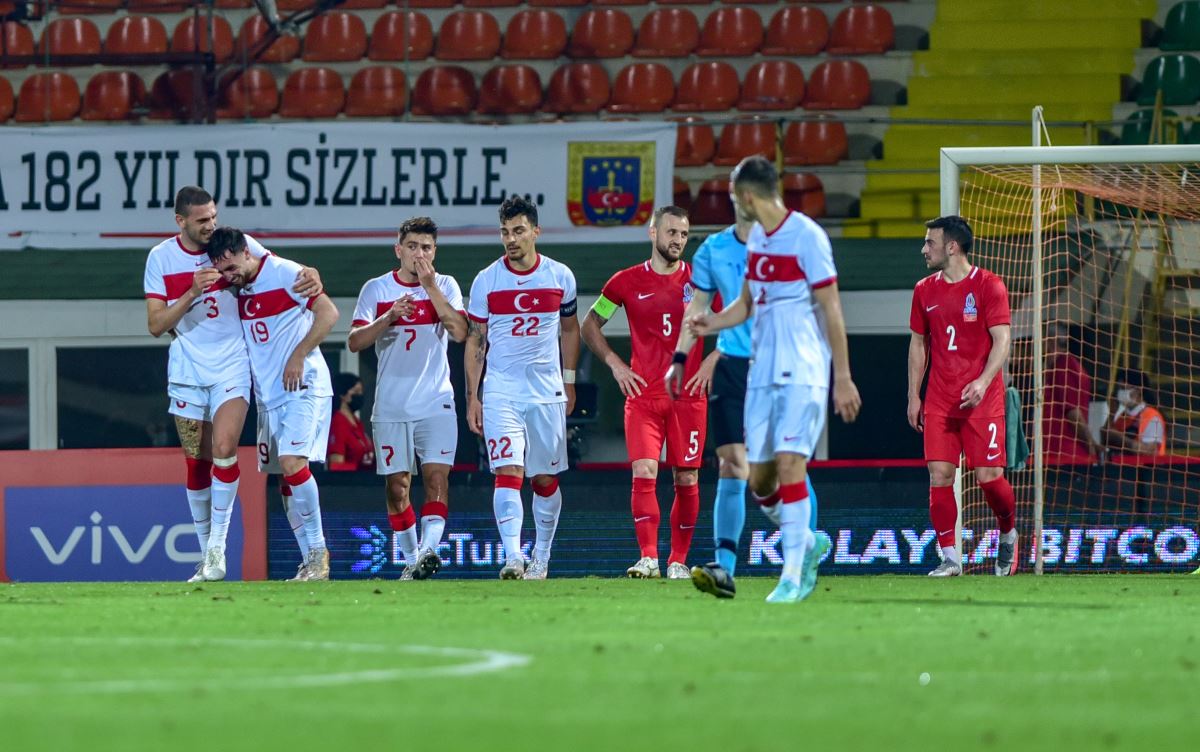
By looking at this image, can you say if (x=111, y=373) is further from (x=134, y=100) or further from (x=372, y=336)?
(x=372, y=336)

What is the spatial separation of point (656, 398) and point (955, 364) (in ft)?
6.06

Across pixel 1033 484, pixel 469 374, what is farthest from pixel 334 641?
pixel 1033 484

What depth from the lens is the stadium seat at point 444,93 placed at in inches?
806

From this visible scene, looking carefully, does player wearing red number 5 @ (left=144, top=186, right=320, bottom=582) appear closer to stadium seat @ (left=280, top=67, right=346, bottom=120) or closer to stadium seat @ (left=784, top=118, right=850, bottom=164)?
stadium seat @ (left=280, top=67, right=346, bottom=120)

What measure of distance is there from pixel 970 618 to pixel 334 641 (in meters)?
2.59

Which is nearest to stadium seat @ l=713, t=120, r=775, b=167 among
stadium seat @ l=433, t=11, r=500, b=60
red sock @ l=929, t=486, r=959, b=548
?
stadium seat @ l=433, t=11, r=500, b=60

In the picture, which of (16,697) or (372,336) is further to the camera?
(372,336)

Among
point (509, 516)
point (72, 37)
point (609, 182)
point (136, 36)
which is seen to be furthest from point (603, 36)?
point (509, 516)

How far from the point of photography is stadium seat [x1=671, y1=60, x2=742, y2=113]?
2055cm

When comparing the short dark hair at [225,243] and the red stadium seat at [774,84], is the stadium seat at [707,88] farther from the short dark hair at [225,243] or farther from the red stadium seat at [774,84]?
the short dark hair at [225,243]

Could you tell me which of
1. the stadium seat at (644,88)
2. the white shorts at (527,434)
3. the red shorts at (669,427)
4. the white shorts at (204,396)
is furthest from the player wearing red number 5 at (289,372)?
the stadium seat at (644,88)

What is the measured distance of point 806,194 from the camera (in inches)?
760

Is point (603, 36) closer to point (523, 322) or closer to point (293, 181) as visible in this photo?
point (293, 181)

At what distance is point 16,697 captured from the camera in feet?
16.8
